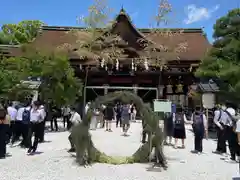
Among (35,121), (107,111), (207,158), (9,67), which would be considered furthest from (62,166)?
(9,67)

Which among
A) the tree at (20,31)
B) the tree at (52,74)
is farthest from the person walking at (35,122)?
the tree at (20,31)

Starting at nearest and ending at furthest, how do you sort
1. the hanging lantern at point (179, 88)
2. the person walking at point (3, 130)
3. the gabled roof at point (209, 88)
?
1. the person walking at point (3, 130)
2. the gabled roof at point (209, 88)
3. the hanging lantern at point (179, 88)

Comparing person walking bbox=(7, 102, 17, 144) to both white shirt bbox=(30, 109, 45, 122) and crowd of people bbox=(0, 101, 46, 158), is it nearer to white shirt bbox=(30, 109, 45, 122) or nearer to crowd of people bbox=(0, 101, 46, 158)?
crowd of people bbox=(0, 101, 46, 158)

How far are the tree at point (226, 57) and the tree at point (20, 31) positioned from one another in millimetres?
23453

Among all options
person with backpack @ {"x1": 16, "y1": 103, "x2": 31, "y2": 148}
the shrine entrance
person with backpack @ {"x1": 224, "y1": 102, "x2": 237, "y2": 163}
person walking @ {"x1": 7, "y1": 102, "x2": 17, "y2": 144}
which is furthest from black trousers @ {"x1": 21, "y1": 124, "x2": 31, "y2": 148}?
the shrine entrance

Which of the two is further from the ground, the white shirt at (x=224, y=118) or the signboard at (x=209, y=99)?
the signboard at (x=209, y=99)

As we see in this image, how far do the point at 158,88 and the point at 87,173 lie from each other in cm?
1453

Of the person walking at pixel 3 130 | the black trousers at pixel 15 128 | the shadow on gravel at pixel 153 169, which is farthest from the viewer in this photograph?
the black trousers at pixel 15 128

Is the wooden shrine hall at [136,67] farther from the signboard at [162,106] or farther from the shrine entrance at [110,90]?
the signboard at [162,106]

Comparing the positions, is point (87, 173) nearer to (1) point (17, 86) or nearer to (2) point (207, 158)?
(2) point (207, 158)

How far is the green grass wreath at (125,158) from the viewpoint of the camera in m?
7.19

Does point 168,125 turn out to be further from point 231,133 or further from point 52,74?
point 52,74

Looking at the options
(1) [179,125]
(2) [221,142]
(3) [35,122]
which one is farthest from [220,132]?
(3) [35,122]

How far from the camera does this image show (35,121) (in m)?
8.31
